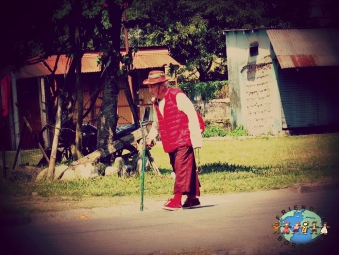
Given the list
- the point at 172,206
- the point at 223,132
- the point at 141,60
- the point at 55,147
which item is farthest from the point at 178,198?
the point at 141,60

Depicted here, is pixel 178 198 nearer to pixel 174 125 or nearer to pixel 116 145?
pixel 174 125

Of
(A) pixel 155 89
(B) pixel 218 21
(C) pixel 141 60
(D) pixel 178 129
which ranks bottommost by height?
(D) pixel 178 129

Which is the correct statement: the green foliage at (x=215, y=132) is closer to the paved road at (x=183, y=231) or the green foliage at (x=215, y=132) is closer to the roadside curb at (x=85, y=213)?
the roadside curb at (x=85, y=213)

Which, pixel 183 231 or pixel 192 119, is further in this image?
pixel 192 119

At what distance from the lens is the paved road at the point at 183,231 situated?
5.54 meters

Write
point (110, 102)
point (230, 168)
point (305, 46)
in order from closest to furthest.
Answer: point (230, 168) → point (110, 102) → point (305, 46)

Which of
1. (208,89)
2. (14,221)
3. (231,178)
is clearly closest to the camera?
(14,221)

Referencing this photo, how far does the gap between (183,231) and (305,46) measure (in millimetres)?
17831

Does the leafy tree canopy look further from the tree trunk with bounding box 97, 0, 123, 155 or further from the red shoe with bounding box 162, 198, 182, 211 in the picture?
the red shoe with bounding box 162, 198, 182, 211

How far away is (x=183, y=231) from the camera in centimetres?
644

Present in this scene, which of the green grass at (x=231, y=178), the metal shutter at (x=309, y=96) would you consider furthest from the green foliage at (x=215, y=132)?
the green grass at (x=231, y=178)

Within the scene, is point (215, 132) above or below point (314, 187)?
above

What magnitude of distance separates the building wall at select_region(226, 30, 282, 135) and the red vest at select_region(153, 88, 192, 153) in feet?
52.9

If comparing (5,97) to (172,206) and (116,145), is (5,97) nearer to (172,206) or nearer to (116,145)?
(116,145)
